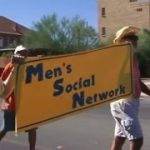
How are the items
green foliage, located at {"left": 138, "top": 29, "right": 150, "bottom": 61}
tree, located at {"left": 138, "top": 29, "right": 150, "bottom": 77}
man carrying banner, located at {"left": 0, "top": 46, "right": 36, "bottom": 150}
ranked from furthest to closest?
1. green foliage, located at {"left": 138, "top": 29, "right": 150, "bottom": 61}
2. tree, located at {"left": 138, "top": 29, "right": 150, "bottom": 77}
3. man carrying banner, located at {"left": 0, "top": 46, "right": 36, "bottom": 150}

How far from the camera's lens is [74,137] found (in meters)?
10.9

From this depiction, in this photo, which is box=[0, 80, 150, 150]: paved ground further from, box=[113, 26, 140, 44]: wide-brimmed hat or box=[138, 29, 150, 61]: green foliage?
box=[138, 29, 150, 61]: green foliage

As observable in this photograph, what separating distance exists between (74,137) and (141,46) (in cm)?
4861

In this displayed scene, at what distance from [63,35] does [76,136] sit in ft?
201

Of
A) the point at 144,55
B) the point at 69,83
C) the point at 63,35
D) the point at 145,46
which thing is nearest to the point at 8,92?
the point at 69,83

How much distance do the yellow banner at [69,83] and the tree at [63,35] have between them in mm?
63532

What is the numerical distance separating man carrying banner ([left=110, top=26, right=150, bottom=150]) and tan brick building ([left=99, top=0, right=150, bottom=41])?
229ft

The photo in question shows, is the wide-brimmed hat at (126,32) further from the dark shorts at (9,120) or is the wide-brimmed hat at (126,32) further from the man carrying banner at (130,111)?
the dark shorts at (9,120)

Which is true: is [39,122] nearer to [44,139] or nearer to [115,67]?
[115,67]

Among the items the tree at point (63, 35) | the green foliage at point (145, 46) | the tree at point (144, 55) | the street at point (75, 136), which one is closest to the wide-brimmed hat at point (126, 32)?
the street at point (75, 136)

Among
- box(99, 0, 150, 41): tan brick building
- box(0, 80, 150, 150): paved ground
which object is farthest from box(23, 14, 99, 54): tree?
box(0, 80, 150, 150): paved ground

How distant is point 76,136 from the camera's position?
435 inches

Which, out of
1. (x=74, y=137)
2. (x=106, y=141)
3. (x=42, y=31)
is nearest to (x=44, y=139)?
(x=74, y=137)

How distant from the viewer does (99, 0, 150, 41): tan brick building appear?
7750 centimetres
